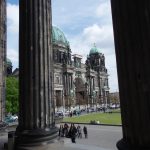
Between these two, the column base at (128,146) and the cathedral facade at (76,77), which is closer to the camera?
the column base at (128,146)

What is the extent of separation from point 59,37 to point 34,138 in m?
78.5

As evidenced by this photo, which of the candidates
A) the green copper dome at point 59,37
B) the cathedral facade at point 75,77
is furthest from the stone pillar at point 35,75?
the green copper dome at point 59,37

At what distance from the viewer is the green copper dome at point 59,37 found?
82438 millimetres

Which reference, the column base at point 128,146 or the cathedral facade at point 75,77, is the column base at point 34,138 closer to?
the column base at point 128,146

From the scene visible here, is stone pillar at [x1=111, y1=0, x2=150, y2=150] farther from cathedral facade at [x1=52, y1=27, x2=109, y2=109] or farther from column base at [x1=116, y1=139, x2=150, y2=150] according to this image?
cathedral facade at [x1=52, y1=27, x2=109, y2=109]

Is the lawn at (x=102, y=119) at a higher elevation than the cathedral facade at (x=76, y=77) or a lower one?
lower

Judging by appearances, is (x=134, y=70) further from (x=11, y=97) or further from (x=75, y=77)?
(x=75, y=77)

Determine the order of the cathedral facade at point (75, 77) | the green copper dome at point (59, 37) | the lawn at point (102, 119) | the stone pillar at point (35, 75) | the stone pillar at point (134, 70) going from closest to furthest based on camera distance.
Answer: the stone pillar at point (134, 70) < the stone pillar at point (35, 75) < the lawn at point (102, 119) < the cathedral facade at point (75, 77) < the green copper dome at point (59, 37)

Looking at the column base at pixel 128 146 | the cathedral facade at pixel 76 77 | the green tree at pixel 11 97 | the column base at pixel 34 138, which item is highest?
the cathedral facade at pixel 76 77

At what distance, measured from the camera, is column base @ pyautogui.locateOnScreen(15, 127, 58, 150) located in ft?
22.9

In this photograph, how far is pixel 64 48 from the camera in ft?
281

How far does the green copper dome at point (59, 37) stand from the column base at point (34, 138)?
74.9 m

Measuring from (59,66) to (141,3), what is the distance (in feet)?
249

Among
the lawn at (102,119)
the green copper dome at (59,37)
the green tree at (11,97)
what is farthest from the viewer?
the green copper dome at (59,37)
